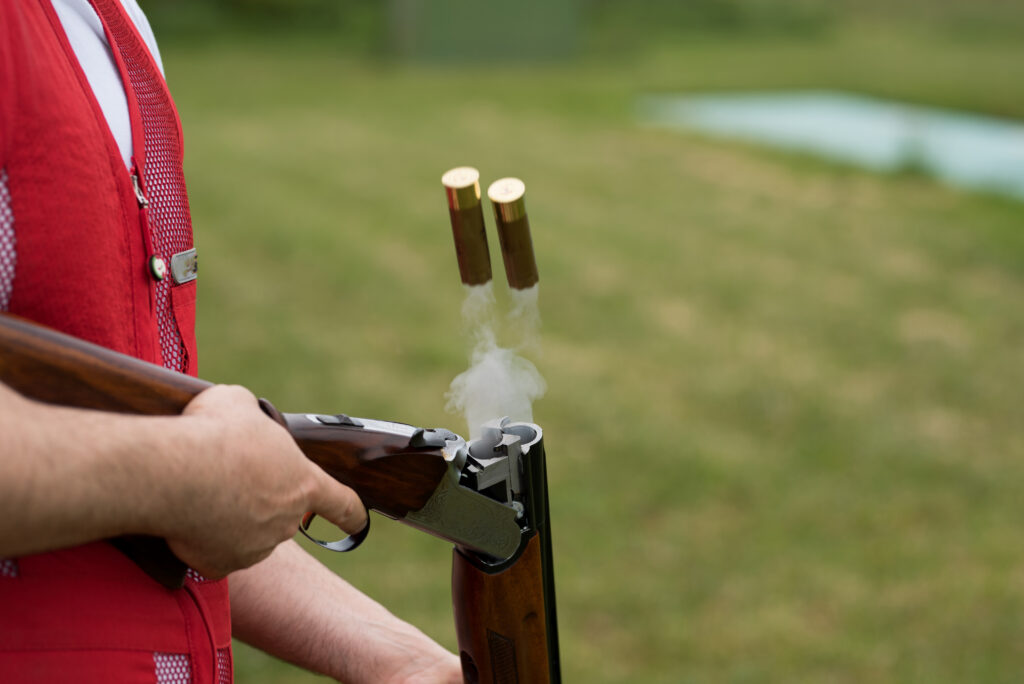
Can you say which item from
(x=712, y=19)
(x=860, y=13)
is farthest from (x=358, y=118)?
(x=860, y=13)

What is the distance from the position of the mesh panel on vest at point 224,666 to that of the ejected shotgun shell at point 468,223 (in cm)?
50

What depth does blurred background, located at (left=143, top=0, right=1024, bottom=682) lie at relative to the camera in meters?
3.71

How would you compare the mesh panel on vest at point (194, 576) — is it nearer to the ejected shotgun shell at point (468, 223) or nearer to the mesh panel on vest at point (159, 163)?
the mesh panel on vest at point (159, 163)

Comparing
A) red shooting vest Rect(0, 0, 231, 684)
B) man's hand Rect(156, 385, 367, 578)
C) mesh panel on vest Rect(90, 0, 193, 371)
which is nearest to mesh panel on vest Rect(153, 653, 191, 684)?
red shooting vest Rect(0, 0, 231, 684)

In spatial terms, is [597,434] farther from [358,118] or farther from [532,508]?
[358,118]

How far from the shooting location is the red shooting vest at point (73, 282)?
94 centimetres

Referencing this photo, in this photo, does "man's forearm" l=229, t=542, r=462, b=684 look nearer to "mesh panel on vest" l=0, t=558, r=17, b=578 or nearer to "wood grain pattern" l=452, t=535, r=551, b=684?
"wood grain pattern" l=452, t=535, r=551, b=684

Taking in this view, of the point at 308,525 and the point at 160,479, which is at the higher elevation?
the point at 160,479

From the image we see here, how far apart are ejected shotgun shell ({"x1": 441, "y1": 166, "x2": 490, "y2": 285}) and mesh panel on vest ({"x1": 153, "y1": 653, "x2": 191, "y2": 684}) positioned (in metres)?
0.52

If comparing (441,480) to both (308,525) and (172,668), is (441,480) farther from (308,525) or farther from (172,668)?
(172,668)

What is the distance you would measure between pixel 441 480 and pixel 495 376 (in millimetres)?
207

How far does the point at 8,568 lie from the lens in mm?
972

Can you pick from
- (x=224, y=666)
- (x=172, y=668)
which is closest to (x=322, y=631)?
(x=224, y=666)

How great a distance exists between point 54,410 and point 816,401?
15.6 ft
